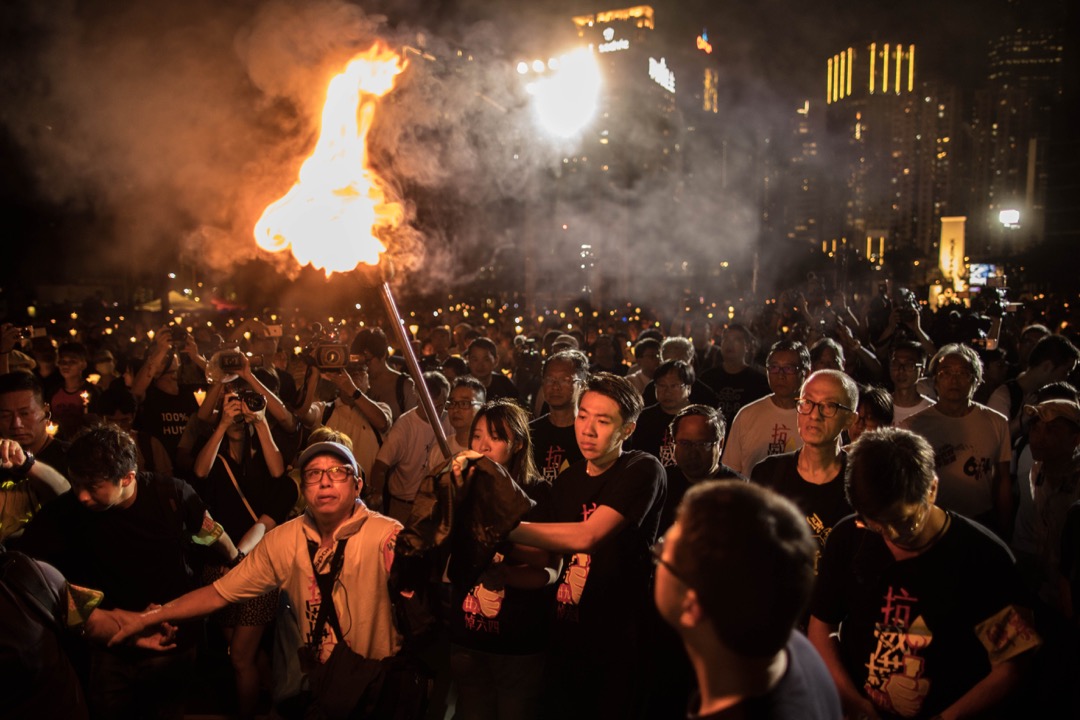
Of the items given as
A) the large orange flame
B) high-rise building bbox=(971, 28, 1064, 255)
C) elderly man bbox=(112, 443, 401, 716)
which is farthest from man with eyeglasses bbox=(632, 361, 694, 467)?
high-rise building bbox=(971, 28, 1064, 255)

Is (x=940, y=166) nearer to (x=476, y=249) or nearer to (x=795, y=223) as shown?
(x=795, y=223)

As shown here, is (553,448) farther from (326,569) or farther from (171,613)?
(171,613)

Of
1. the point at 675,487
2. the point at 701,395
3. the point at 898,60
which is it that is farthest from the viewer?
the point at 898,60

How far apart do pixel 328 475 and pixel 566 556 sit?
4.12ft

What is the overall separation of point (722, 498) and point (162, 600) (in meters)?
3.54

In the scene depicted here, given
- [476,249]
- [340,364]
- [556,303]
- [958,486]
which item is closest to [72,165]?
[340,364]

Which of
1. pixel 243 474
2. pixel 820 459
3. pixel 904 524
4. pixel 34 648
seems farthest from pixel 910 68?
pixel 34 648

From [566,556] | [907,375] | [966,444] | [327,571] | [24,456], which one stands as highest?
[24,456]

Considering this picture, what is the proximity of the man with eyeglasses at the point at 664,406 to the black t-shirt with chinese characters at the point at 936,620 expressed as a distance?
10.7ft

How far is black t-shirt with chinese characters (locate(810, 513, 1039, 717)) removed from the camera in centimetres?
302

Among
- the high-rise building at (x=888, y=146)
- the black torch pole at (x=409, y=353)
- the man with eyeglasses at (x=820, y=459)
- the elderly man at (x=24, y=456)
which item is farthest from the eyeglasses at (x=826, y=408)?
the high-rise building at (x=888, y=146)

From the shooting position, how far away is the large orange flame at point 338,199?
4383mm

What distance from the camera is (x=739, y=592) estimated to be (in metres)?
1.85

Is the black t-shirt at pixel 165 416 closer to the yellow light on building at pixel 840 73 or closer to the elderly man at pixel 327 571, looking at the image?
the elderly man at pixel 327 571
